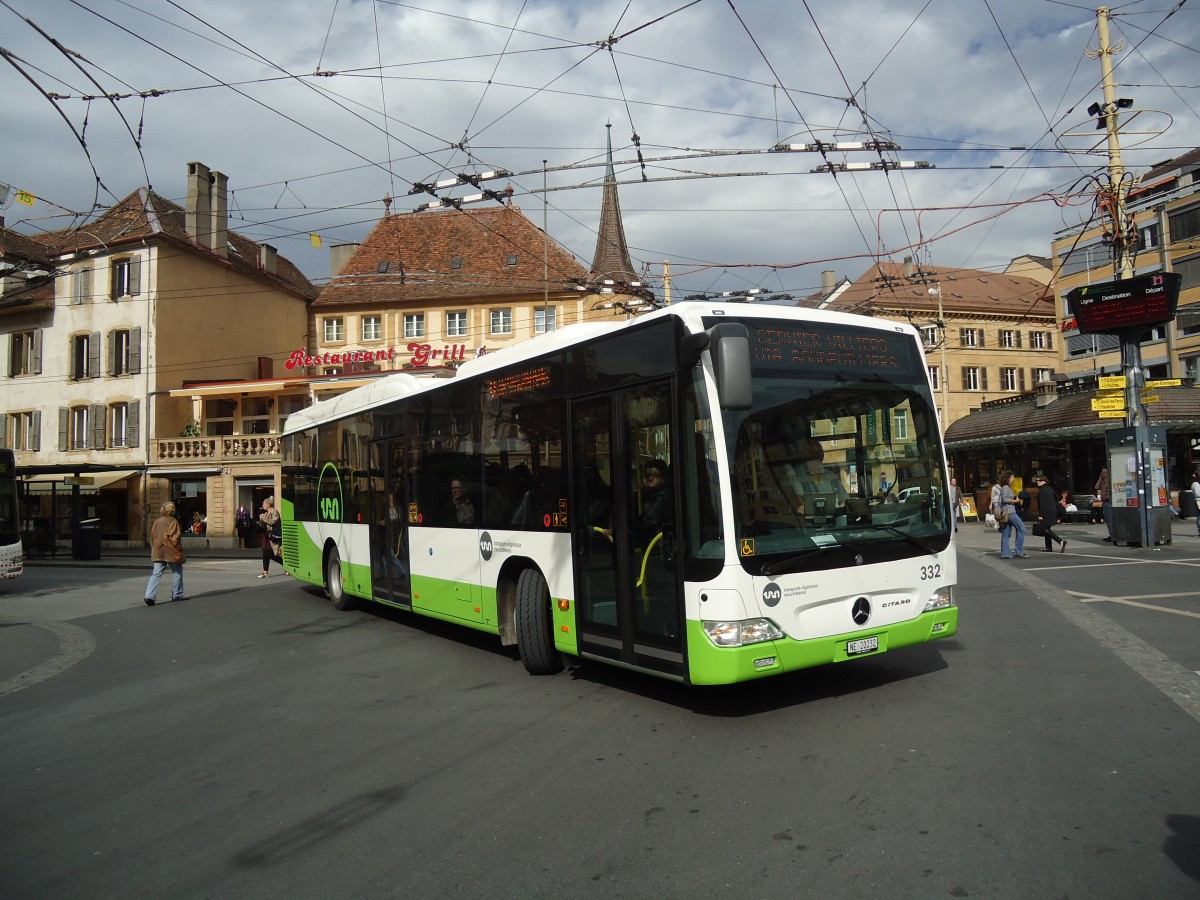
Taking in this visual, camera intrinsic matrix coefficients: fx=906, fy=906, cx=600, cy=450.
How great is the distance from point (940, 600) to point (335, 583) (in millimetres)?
9917

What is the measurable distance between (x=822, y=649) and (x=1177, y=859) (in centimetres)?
268

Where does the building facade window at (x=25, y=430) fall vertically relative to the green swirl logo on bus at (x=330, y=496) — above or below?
above

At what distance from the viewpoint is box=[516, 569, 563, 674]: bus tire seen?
8148mm

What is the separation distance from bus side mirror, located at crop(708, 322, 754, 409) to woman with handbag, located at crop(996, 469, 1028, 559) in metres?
15.3

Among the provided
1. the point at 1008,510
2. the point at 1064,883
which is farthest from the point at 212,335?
the point at 1064,883

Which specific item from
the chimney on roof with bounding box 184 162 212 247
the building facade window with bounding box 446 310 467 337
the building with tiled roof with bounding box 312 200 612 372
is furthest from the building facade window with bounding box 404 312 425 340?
the chimney on roof with bounding box 184 162 212 247

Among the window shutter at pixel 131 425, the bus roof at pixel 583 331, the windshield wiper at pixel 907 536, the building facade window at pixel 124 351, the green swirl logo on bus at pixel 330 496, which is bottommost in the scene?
the windshield wiper at pixel 907 536

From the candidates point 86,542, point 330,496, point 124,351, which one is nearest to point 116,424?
point 124,351

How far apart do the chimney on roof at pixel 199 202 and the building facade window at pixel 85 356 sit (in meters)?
6.43

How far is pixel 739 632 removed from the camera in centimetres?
602

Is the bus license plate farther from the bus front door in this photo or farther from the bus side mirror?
the bus side mirror

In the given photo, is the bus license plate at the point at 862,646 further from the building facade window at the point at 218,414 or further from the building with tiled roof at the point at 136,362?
the building facade window at the point at 218,414

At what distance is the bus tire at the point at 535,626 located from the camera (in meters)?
8.15

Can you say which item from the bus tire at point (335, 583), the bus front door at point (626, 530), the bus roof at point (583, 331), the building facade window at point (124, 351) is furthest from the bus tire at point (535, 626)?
the building facade window at point (124, 351)
